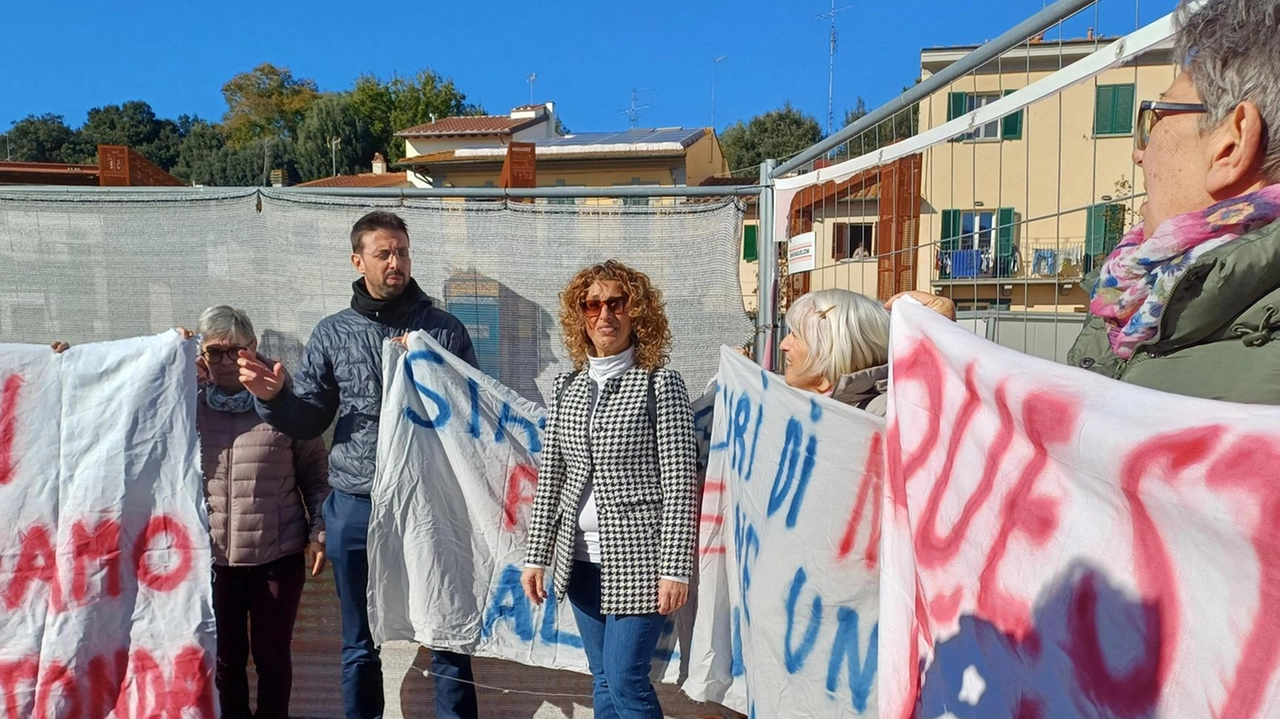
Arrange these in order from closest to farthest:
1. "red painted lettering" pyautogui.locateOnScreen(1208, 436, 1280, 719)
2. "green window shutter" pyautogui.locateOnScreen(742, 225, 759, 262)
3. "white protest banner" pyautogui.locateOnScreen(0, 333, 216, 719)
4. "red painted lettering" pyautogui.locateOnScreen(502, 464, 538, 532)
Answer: "red painted lettering" pyautogui.locateOnScreen(1208, 436, 1280, 719) → "white protest banner" pyautogui.locateOnScreen(0, 333, 216, 719) → "red painted lettering" pyautogui.locateOnScreen(502, 464, 538, 532) → "green window shutter" pyautogui.locateOnScreen(742, 225, 759, 262)

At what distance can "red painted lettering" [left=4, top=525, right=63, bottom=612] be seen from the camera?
2.80 m

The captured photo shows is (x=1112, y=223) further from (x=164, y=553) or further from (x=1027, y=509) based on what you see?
(x=164, y=553)

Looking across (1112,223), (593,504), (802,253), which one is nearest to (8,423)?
(593,504)

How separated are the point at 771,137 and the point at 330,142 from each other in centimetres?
2748

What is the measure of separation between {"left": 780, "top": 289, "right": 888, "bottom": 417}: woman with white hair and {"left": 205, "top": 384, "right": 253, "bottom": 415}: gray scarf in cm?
205

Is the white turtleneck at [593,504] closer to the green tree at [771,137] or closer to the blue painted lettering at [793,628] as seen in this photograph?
the blue painted lettering at [793,628]

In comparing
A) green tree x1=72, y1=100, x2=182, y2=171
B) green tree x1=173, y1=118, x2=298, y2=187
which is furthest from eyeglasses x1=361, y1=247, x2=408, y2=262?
green tree x1=72, y1=100, x2=182, y2=171

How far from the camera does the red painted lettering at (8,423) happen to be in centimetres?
283

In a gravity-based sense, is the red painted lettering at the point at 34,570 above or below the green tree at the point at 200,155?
below

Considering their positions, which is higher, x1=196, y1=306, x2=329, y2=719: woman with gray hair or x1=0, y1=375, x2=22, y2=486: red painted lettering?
x1=0, y1=375, x2=22, y2=486: red painted lettering

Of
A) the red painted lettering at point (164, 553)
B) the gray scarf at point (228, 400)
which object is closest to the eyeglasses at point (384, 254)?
the gray scarf at point (228, 400)

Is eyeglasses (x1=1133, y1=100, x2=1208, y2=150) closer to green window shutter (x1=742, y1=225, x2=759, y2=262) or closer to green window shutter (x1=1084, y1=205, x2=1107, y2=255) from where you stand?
green window shutter (x1=1084, y1=205, x2=1107, y2=255)

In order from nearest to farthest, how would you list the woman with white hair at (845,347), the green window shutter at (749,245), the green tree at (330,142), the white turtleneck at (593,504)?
the woman with white hair at (845,347) → the white turtleneck at (593,504) → the green window shutter at (749,245) → the green tree at (330,142)

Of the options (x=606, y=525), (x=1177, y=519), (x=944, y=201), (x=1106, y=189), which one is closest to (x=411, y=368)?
(x=606, y=525)
